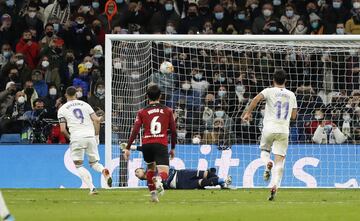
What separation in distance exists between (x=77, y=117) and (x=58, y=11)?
36.0 feet

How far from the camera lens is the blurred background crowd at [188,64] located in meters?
28.2

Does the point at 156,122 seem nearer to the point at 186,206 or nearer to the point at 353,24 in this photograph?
the point at 186,206

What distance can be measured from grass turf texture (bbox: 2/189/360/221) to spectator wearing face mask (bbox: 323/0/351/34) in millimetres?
8210

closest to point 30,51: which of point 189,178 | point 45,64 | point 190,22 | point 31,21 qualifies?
point 45,64

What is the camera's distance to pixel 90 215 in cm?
1666

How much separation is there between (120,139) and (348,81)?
18.4 ft

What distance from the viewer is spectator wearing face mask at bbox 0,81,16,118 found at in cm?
3066

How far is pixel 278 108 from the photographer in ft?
A: 70.7

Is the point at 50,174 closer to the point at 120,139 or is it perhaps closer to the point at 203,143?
the point at 120,139

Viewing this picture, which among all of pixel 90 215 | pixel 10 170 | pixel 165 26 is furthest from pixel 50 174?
pixel 90 215

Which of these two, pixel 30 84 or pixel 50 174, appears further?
pixel 30 84

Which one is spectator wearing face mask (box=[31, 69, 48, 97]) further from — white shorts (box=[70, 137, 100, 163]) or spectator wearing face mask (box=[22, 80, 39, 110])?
white shorts (box=[70, 137, 100, 163])

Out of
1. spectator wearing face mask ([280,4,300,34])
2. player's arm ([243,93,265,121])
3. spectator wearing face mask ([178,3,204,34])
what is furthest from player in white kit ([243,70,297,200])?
spectator wearing face mask ([280,4,300,34])

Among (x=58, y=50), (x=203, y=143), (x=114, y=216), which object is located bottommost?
(x=114, y=216)
